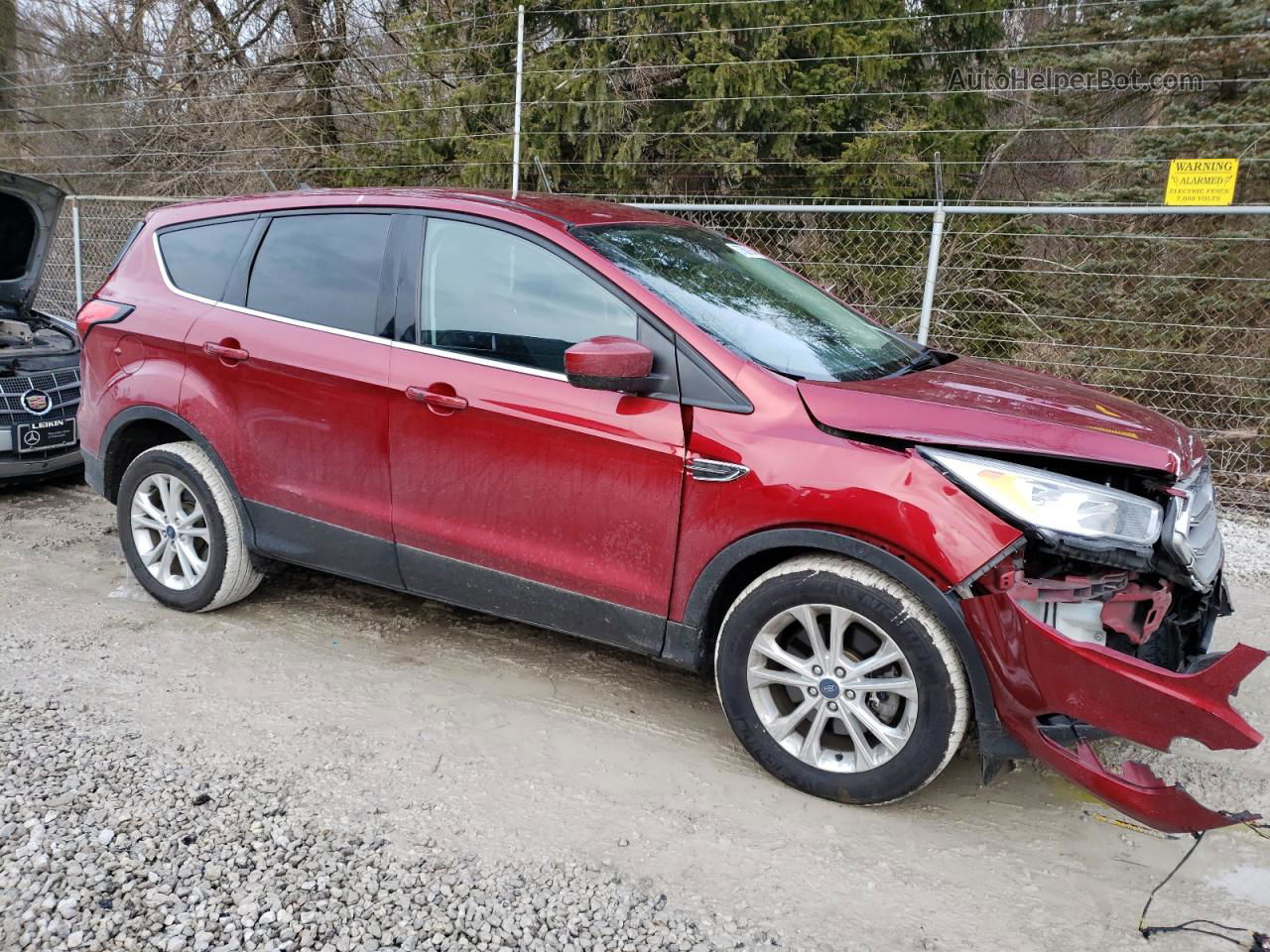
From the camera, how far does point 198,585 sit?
13.3ft

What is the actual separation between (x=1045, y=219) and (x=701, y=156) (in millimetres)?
3430

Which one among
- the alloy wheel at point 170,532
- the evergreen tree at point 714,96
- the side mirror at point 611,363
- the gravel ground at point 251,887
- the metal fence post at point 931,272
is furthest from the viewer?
the evergreen tree at point 714,96

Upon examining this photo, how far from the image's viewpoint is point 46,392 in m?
5.73

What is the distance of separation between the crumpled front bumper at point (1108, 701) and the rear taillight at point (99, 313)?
3682mm

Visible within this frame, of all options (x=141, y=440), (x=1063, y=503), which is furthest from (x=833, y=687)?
(x=141, y=440)

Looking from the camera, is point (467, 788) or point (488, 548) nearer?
point (467, 788)

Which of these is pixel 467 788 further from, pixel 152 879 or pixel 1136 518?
pixel 1136 518

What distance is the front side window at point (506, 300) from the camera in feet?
10.5

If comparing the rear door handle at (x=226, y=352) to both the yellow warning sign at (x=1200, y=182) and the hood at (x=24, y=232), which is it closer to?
the hood at (x=24, y=232)

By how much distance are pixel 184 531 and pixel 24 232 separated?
340cm

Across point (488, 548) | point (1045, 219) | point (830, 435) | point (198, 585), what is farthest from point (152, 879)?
point (1045, 219)

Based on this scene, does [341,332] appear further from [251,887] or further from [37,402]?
[37,402]

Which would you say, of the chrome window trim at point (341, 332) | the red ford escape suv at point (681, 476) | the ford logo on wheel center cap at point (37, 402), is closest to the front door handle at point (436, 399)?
the red ford escape suv at point (681, 476)

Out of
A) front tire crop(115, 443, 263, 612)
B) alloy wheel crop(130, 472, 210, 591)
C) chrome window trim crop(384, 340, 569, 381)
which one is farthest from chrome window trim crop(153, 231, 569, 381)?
alloy wheel crop(130, 472, 210, 591)
